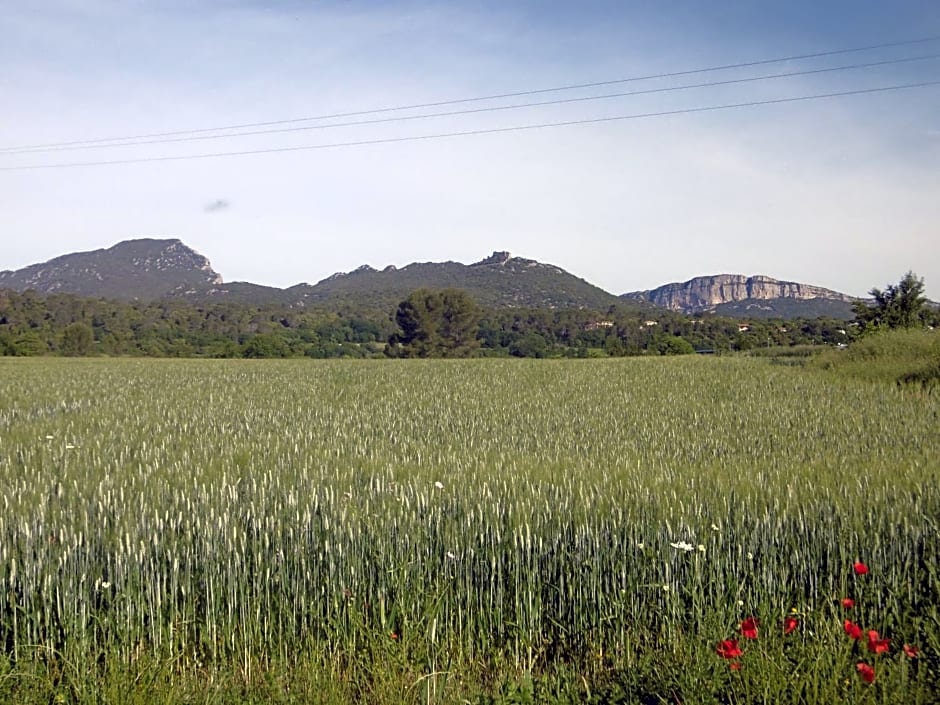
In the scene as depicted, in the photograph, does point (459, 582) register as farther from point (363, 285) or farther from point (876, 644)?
point (363, 285)

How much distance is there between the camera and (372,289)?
118625 millimetres

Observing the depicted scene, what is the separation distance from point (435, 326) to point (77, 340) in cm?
2815

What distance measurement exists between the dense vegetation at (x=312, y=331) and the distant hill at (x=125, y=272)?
81018 millimetres

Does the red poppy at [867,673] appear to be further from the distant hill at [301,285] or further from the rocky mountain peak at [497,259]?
the rocky mountain peak at [497,259]

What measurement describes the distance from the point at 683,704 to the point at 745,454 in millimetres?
5405

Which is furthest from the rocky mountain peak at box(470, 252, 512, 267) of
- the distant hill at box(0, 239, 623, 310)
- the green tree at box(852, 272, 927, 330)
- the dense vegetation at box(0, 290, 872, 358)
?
the green tree at box(852, 272, 927, 330)

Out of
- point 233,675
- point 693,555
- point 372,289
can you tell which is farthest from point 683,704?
point 372,289

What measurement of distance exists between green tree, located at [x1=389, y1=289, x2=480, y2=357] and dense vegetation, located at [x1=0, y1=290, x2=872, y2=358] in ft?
3.92

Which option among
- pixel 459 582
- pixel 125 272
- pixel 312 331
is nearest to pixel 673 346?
pixel 312 331

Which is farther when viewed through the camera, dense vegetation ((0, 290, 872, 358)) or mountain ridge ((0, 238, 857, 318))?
mountain ridge ((0, 238, 857, 318))

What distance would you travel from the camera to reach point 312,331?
68750 millimetres

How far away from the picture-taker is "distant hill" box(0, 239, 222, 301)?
155 metres

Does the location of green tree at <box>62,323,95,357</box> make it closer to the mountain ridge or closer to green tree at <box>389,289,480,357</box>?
green tree at <box>389,289,480,357</box>

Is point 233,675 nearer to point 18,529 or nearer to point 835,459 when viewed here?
point 18,529
